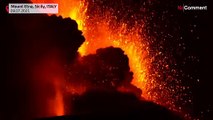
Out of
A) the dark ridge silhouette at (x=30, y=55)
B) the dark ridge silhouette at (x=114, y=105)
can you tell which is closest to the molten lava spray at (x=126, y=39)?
the dark ridge silhouette at (x=30, y=55)

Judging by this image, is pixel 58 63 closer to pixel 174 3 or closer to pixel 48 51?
pixel 48 51

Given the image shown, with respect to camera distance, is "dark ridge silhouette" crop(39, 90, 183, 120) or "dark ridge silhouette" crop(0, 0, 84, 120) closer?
"dark ridge silhouette" crop(39, 90, 183, 120)

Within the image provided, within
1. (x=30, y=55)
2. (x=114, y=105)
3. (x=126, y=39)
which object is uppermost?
(x=126, y=39)

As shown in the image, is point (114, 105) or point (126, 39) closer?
point (114, 105)

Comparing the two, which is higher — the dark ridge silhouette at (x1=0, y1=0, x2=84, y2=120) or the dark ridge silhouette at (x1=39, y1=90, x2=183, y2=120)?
the dark ridge silhouette at (x1=0, y1=0, x2=84, y2=120)

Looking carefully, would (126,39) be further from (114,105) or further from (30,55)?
(30,55)

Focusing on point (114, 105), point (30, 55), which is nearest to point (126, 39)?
point (114, 105)

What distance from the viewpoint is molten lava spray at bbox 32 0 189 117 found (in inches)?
311

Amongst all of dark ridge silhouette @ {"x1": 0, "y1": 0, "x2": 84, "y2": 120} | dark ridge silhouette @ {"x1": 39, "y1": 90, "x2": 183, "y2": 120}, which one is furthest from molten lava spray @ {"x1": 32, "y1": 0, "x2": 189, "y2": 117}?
dark ridge silhouette @ {"x1": 39, "y1": 90, "x2": 183, "y2": 120}

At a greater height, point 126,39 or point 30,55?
point 126,39

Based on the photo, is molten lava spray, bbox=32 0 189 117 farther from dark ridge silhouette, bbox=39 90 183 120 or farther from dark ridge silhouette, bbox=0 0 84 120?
dark ridge silhouette, bbox=39 90 183 120

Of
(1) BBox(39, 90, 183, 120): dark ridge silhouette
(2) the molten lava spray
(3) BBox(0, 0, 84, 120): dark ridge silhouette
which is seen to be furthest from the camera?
(2) the molten lava spray

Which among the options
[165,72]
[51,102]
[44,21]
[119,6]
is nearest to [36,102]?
[51,102]

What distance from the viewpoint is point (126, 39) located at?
834 centimetres
